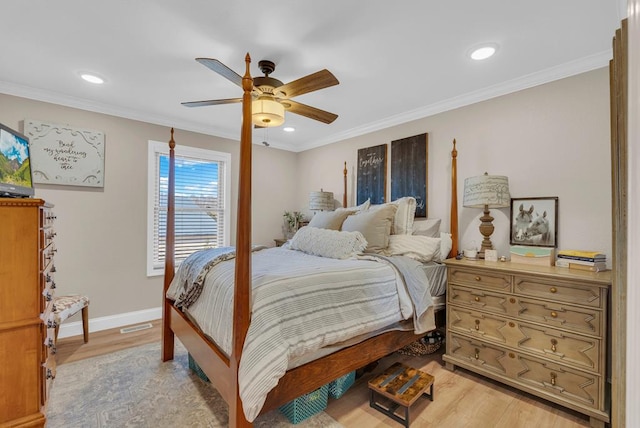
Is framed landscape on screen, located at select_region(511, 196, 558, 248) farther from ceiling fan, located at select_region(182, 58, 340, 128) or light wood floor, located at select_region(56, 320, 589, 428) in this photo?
ceiling fan, located at select_region(182, 58, 340, 128)

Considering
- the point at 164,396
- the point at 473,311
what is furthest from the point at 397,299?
the point at 164,396

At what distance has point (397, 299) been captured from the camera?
7.00 ft

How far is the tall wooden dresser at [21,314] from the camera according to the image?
1360mm

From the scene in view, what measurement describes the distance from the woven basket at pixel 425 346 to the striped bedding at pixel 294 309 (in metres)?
0.61

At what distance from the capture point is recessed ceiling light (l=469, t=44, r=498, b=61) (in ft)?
6.81

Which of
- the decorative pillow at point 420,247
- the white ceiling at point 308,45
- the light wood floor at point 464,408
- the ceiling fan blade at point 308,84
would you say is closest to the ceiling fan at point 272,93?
the ceiling fan blade at point 308,84

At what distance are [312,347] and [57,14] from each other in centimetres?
248

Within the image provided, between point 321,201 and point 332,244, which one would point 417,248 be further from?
point 321,201

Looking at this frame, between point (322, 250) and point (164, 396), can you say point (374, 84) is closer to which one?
point (322, 250)

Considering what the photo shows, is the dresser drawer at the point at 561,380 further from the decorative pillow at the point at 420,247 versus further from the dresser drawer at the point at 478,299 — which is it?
the decorative pillow at the point at 420,247

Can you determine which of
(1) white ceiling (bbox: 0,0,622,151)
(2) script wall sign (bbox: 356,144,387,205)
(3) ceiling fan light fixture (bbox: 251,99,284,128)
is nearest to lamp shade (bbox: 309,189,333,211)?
(2) script wall sign (bbox: 356,144,387,205)

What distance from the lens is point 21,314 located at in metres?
1.40

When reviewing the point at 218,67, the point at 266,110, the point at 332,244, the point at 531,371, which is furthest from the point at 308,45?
the point at 531,371

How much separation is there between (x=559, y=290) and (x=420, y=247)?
991 millimetres
